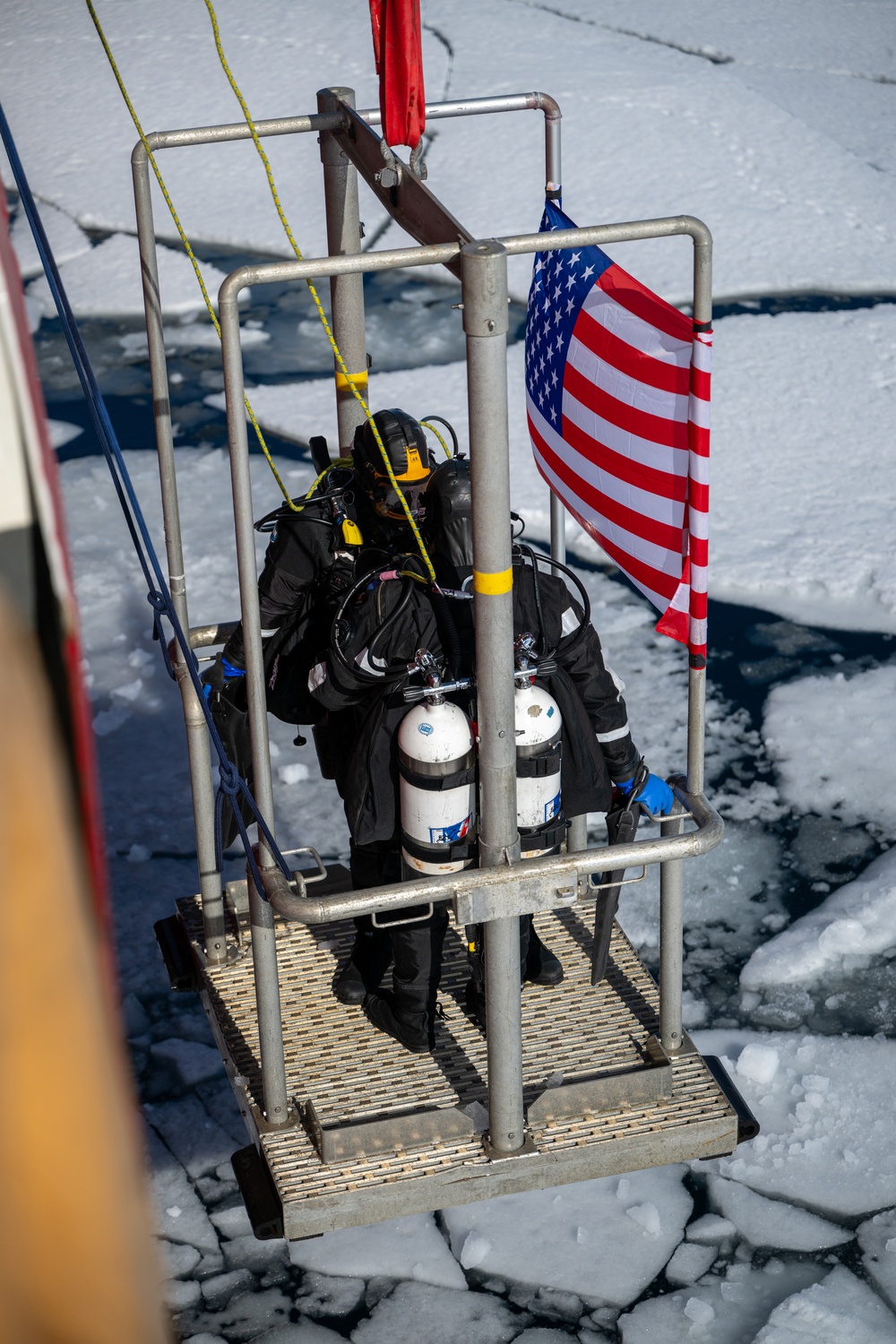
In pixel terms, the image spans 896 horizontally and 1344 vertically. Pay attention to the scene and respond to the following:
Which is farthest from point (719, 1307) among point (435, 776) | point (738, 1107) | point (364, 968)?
point (435, 776)

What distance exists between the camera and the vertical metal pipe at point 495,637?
2246mm

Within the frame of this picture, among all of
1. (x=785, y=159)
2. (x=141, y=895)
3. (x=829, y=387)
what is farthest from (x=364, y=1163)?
(x=785, y=159)

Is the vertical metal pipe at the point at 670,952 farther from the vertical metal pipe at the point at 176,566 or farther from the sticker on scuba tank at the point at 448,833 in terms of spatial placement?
the vertical metal pipe at the point at 176,566

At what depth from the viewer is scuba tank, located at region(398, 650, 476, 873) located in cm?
263

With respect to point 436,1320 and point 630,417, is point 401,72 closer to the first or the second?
point 630,417

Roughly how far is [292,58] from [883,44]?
4.36 meters

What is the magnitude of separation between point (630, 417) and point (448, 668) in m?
0.55

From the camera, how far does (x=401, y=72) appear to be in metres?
2.59

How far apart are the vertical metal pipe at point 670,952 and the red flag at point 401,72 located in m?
1.33

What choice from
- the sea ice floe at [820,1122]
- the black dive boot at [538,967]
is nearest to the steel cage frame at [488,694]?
the black dive boot at [538,967]

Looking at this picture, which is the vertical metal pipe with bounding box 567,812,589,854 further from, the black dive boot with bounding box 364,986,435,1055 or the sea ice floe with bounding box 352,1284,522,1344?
the sea ice floe with bounding box 352,1284,522,1344

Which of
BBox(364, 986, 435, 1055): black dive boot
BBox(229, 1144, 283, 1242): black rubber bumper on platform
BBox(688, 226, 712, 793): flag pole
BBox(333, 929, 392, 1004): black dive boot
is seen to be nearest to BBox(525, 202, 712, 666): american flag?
BBox(688, 226, 712, 793): flag pole

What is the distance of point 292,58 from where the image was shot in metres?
11.1

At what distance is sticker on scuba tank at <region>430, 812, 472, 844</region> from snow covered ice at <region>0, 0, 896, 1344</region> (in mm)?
1246
